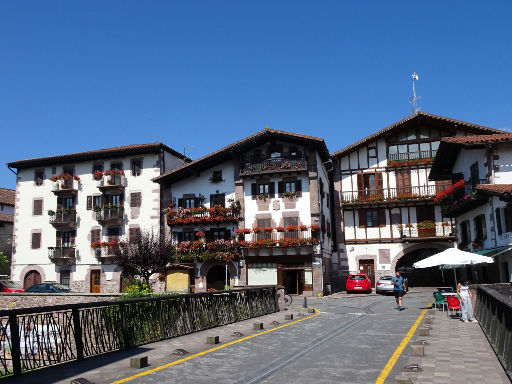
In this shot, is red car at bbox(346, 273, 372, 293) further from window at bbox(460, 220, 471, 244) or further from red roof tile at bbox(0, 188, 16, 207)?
red roof tile at bbox(0, 188, 16, 207)

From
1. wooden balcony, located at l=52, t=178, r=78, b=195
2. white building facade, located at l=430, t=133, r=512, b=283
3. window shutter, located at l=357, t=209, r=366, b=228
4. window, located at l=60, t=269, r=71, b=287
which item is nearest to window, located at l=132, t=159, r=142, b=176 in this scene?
wooden balcony, located at l=52, t=178, r=78, b=195

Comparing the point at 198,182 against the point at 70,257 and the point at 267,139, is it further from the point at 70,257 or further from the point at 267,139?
the point at 70,257

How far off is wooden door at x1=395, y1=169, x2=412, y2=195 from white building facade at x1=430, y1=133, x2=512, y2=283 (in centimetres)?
634

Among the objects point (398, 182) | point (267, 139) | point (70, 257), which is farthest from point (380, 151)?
point (70, 257)

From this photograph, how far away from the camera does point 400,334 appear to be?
1355 centimetres

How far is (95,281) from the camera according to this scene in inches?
1615

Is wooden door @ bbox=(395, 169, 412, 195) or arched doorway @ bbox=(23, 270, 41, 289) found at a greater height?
wooden door @ bbox=(395, 169, 412, 195)

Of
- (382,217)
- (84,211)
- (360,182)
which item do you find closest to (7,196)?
(84,211)

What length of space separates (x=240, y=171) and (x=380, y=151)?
37.0 ft

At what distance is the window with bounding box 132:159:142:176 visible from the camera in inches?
1644

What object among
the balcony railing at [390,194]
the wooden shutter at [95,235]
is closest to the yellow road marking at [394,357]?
the balcony railing at [390,194]

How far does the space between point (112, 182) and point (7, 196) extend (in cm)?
1713

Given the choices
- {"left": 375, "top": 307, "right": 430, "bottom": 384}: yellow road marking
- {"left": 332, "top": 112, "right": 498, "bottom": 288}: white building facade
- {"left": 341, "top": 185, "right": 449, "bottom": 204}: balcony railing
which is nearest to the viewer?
{"left": 375, "top": 307, "right": 430, "bottom": 384}: yellow road marking

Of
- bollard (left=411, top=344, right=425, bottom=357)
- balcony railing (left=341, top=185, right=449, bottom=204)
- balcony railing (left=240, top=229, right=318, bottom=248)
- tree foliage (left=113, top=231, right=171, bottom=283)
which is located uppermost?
balcony railing (left=341, top=185, right=449, bottom=204)
